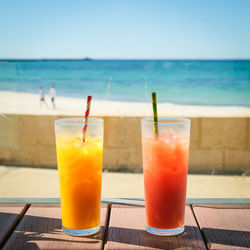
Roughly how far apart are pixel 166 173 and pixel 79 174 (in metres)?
0.23

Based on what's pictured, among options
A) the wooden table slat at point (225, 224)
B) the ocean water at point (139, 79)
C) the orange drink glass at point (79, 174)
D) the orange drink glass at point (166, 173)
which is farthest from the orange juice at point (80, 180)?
the ocean water at point (139, 79)

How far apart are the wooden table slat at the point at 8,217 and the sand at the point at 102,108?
2.04 feet

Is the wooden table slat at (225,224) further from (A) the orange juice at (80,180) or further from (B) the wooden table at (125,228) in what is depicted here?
(A) the orange juice at (80,180)

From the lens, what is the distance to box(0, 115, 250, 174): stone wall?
170cm

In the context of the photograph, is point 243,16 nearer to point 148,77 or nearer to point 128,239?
point 148,77

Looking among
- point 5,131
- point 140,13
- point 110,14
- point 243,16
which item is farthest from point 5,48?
point 243,16

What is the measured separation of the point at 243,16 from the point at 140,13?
19.0 inches

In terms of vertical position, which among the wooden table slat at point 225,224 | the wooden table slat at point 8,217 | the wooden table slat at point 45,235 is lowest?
the wooden table slat at point 225,224

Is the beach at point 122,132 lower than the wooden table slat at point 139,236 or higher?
higher

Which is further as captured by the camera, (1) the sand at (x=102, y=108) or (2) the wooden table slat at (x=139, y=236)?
(1) the sand at (x=102, y=108)

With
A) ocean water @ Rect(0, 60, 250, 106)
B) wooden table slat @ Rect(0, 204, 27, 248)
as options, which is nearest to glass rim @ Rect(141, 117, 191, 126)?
wooden table slat @ Rect(0, 204, 27, 248)

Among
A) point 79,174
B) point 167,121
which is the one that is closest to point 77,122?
point 79,174

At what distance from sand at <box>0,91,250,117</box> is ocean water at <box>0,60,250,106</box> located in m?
0.03

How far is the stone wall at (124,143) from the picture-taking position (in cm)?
170
